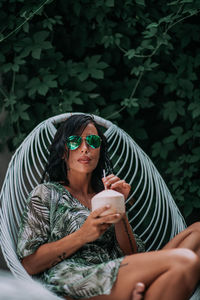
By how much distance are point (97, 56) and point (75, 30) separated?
0.85ft

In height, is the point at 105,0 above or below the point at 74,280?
above

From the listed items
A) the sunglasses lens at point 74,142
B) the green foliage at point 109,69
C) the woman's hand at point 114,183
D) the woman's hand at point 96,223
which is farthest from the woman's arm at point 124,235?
the green foliage at point 109,69

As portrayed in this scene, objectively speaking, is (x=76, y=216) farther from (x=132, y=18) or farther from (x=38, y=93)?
(x=132, y=18)

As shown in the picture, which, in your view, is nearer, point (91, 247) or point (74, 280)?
point (74, 280)

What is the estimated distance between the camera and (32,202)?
170cm

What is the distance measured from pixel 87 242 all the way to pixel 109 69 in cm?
138

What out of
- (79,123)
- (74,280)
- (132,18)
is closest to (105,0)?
(132,18)

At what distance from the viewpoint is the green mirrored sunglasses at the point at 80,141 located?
1.83m

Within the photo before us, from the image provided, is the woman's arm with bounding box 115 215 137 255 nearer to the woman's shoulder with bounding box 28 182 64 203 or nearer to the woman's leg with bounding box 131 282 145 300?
the woman's shoulder with bounding box 28 182 64 203

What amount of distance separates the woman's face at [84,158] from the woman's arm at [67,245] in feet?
1.10

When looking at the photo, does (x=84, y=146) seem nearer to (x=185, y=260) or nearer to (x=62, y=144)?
(x=62, y=144)

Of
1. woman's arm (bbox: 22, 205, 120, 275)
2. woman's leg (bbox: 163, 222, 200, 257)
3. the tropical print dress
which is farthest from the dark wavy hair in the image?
woman's leg (bbox: 163, 222, 200, 257)

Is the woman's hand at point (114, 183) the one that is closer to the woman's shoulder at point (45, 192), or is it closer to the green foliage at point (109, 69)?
the woman's shoulder at point (45, 192)

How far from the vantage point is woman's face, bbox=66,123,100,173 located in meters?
1.85
